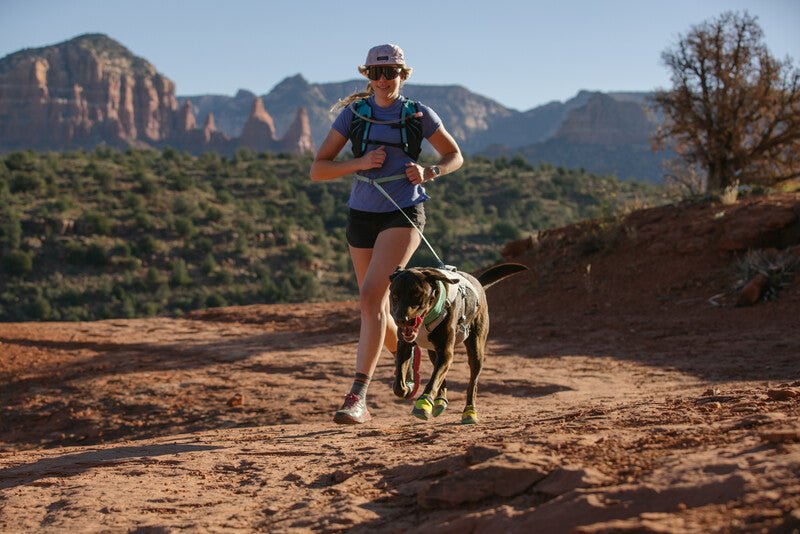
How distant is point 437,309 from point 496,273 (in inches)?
46.5

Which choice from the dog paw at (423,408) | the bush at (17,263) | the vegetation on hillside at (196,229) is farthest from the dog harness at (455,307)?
the bush at (17,263)

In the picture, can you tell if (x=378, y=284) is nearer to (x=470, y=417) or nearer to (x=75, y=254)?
(x=470, y=417)

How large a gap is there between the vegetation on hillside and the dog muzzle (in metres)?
23.9

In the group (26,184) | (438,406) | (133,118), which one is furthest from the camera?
(133,118)

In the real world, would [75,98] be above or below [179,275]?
above

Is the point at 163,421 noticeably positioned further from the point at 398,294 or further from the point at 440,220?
the point at 440,220

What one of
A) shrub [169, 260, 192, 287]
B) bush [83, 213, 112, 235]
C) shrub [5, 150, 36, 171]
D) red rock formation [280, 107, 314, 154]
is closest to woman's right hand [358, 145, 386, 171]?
shrub [169, 260, 192, 287]

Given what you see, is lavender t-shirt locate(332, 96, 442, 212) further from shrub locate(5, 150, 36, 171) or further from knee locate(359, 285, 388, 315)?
shrub locate(5, 150, 36, 171)

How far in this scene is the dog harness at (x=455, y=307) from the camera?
178 inches

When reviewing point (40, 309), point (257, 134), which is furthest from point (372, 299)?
point (257, 134)

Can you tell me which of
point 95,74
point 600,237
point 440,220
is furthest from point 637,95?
point 600,237

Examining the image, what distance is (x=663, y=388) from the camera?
689 centimetres

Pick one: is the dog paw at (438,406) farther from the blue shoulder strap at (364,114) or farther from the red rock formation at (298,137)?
the red rock formation at (298,137)

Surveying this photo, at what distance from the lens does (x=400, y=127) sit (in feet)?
17.1
